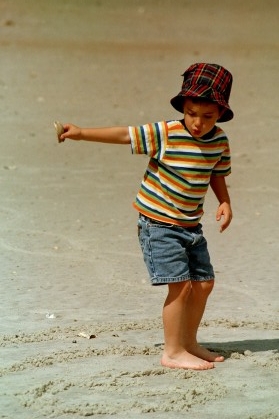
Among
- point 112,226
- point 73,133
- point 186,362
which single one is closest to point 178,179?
point 73,133

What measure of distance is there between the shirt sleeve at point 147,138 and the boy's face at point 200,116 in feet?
0.36

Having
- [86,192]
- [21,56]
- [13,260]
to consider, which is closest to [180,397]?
[13,260]

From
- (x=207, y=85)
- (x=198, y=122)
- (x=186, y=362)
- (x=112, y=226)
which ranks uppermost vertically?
(x=207, y=85)

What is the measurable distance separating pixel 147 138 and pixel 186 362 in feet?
2.94

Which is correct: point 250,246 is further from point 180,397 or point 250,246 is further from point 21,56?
point 21,56

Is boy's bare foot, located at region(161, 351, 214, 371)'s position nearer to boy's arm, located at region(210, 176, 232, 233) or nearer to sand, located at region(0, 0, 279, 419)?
sand, located at region(0, 0, 279, 419)

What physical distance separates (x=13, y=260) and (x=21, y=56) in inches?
273

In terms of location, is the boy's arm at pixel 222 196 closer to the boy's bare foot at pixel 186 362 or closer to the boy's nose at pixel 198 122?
the boy's nose at pixel 198 122

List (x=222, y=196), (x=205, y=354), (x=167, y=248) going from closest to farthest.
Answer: (x=167, y=248) < (x=205, y=354) < (x=222, y=196)

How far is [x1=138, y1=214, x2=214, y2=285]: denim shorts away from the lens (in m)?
4.19

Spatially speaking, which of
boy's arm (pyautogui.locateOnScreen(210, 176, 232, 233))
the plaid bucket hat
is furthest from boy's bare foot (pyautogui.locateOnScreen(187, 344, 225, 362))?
the plaid bucket hat

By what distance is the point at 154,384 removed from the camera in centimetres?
396

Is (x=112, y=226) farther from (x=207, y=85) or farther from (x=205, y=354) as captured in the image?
(x=207, y=85)

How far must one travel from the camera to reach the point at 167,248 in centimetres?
420
